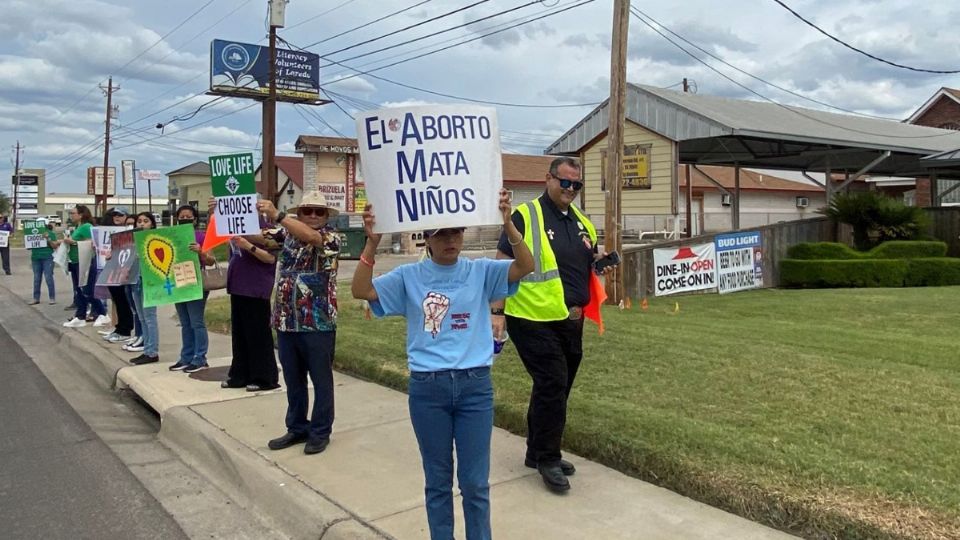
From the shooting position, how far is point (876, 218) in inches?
715

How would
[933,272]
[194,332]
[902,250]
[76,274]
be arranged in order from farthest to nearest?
[902,250] < [933,272] < [76,274] < [194,332]

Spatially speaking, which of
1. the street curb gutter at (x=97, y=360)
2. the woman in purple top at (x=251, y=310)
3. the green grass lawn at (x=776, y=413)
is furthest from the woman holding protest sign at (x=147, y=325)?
the green grass lawn at (x=776, y=413)

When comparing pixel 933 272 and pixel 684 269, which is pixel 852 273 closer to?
pixel 933 272

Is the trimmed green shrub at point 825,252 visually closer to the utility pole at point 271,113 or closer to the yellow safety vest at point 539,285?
the utility pole at point 271,113

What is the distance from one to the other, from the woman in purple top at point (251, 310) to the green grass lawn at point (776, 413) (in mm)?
1128

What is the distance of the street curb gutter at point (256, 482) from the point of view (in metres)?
4.09

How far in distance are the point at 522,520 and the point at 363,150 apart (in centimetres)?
209

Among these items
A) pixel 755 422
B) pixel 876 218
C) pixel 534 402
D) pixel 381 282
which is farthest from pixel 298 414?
pixel 876 218

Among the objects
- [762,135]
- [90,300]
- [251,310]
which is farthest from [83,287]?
[762,135]

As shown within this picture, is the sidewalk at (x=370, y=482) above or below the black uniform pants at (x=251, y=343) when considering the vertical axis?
below

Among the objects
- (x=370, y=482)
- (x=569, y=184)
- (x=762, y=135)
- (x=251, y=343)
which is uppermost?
(x=762, y=135)

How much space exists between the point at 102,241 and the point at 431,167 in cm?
905

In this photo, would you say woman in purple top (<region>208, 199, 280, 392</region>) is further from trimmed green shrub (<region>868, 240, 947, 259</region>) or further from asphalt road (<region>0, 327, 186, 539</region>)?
trimmed green shrub (<region>868, 240, 947, 259</region>)

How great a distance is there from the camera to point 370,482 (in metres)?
4.66
